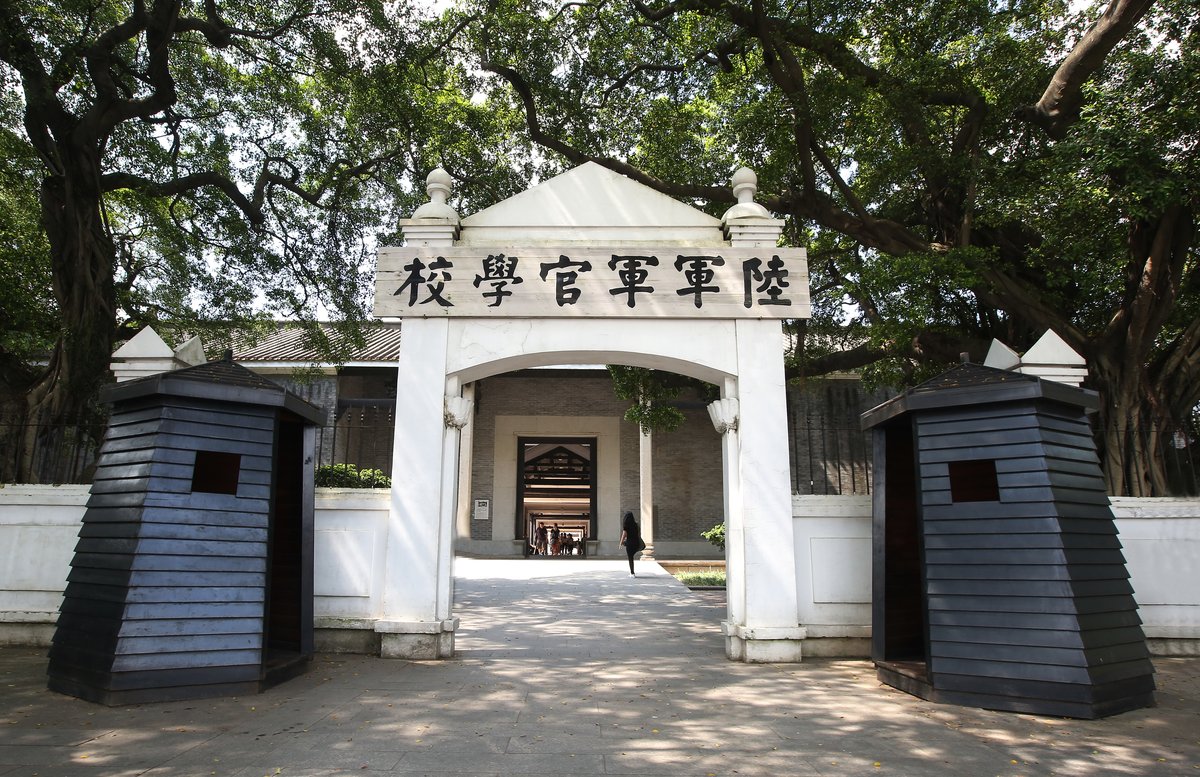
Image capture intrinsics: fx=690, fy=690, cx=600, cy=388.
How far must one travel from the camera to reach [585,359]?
22.2 ft

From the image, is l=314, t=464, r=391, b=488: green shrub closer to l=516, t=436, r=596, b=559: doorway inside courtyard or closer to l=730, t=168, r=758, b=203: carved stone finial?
l=730, t=168, r=758, b=203: carved stone finial

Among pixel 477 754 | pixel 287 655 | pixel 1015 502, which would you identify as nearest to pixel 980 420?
pixel 1015 502

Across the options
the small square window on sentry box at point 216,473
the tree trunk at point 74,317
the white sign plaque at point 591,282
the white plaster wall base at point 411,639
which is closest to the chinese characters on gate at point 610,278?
the white sign plaque at point 591,282

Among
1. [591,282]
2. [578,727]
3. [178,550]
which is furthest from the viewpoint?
[591,282]

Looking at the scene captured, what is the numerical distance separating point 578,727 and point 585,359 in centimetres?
352

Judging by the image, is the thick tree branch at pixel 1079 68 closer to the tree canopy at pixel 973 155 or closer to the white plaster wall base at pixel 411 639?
the tree canopy at pixel 973 155

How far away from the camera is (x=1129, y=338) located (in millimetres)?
8453

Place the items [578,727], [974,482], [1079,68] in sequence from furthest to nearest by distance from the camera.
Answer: [1079,68]
[974,482]
[578,727]

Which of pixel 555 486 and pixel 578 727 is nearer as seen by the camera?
pixel 578 727

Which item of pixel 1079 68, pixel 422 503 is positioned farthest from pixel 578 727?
pixel 1079 68

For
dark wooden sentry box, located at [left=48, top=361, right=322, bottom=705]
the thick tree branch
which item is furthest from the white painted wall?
the thick tree branch

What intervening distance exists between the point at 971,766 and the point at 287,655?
15.8 ft

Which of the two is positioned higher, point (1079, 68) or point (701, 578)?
point (1079, 68)

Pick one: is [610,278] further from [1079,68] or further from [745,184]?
[1079,68]
